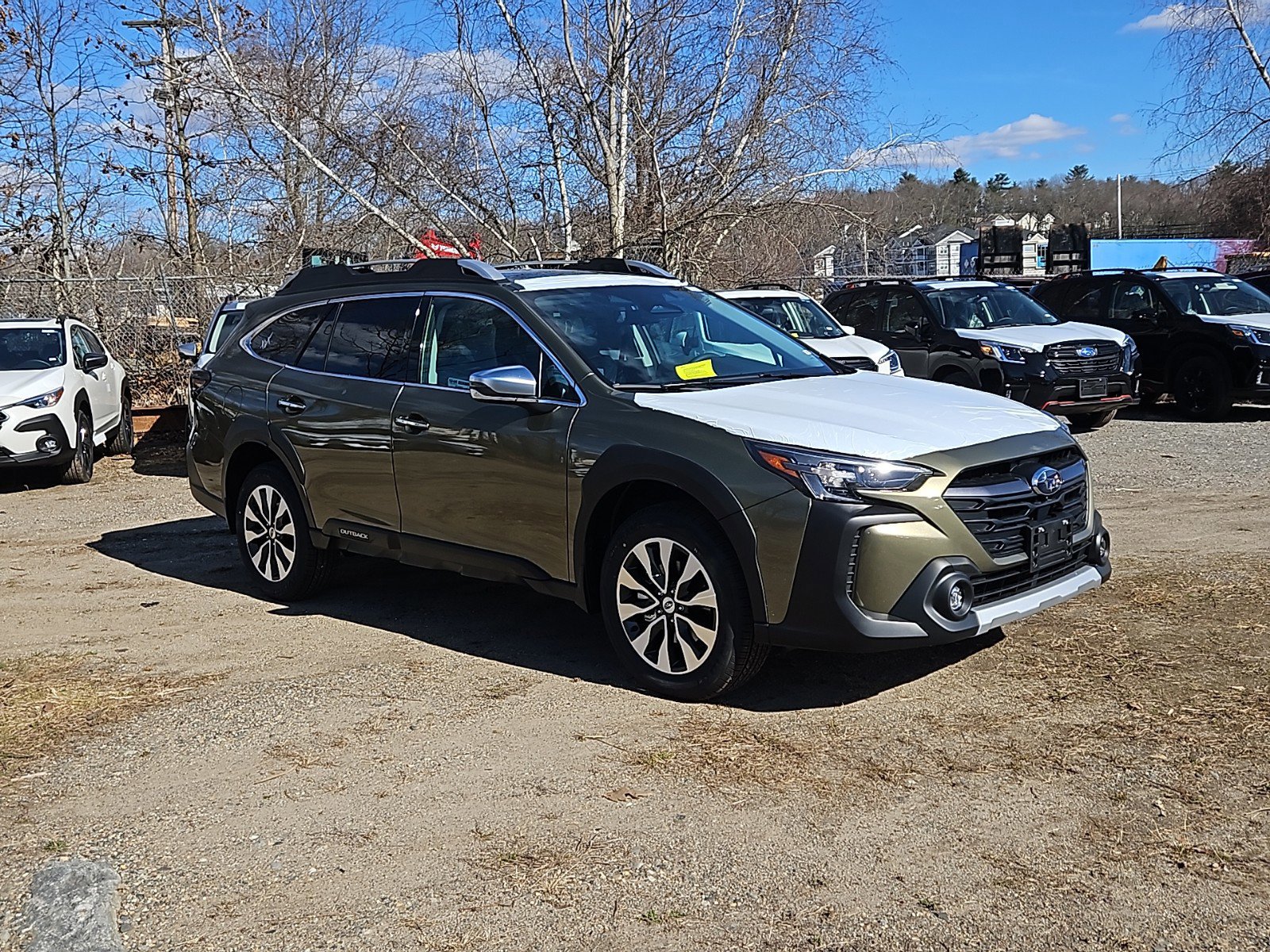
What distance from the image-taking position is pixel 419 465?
623cm

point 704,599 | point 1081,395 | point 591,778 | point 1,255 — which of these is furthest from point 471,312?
point 1,255

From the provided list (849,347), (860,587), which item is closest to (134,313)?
(849,347)

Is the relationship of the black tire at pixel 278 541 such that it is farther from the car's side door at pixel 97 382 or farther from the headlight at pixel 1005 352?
the headlight at pixel 1005 352

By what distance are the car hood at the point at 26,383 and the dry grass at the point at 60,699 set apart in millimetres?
6556

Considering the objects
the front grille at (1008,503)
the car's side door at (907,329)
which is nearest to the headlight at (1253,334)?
the car's side door at (907,329)

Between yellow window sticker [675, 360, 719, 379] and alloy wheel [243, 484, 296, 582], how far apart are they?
8.47ft

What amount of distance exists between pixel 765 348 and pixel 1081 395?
817 centimetres

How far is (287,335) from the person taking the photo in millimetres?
7379

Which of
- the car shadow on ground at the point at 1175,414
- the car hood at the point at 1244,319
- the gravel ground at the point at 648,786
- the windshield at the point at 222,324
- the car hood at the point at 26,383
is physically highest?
the windshield at the point at 222,324

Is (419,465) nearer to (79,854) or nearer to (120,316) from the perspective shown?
(79,854)

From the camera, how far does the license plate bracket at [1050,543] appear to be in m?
5.10

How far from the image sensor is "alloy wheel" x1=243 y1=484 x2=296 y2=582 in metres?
7.24

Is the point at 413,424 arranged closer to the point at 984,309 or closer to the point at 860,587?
the point at 860,587

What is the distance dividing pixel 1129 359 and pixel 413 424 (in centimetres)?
1003
